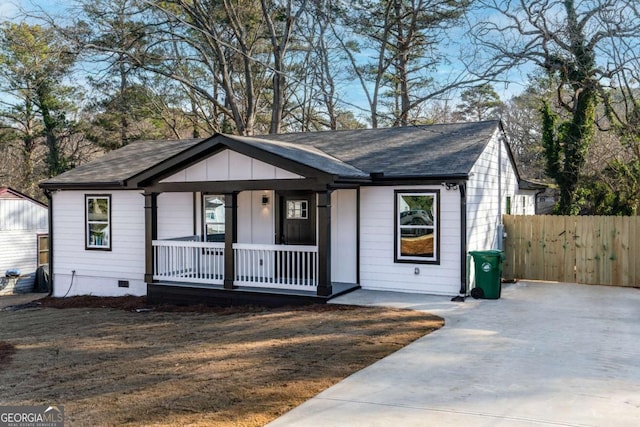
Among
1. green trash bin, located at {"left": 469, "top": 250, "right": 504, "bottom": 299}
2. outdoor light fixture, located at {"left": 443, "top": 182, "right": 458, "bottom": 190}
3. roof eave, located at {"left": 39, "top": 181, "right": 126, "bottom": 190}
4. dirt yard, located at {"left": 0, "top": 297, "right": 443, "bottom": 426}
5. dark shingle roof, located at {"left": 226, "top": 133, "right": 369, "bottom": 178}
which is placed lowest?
dirt yard, located at {"left": 0, "top": 297, "right": 443, "bottom": 426}

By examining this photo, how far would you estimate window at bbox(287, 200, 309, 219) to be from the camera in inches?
481

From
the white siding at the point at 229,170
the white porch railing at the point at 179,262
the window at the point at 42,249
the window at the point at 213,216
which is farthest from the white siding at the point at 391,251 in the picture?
the window at the point at 42,249

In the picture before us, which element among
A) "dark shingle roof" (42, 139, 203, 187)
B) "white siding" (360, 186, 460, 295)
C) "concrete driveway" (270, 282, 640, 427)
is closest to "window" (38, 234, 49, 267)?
"dark shingle roof" (42, 139, 203, 187)

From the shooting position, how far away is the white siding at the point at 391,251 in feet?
34.7

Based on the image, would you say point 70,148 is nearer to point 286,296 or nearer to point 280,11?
point 280,11

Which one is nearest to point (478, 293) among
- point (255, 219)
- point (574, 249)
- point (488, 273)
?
point (488, 273)

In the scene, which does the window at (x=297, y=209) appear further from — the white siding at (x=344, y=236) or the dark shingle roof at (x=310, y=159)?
the dark shingle roof at (x=310, y=159)

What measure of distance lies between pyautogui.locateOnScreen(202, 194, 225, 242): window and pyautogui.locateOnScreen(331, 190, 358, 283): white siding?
10.5 feet

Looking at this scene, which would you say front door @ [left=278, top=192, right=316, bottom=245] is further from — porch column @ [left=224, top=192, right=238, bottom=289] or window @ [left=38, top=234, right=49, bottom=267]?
window @ [left=38, top=234, right=49, bottom=267]

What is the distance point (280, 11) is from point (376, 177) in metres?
16.3

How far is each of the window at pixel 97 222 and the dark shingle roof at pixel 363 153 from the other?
0.62 metres

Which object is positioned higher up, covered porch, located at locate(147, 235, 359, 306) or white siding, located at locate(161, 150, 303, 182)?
white siding, located at locate(161, 150, 303, 182)

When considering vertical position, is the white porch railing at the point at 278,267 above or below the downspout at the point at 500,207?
below

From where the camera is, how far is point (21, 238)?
21.9 m
